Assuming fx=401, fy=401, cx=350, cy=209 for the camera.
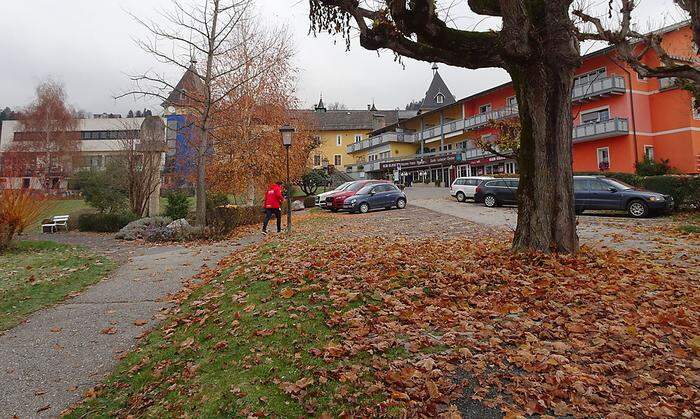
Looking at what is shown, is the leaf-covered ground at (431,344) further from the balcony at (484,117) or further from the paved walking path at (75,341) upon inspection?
the balcony at (484,117)

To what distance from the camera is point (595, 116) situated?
108 ft

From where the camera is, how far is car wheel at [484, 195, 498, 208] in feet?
75.7

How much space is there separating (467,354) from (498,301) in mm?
1657

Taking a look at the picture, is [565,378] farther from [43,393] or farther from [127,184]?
[127,184]

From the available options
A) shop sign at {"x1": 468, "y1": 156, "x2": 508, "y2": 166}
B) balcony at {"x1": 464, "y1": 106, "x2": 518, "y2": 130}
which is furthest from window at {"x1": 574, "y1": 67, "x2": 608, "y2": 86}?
shop sign at {"x1": 468, "y1": 156, "x2": 508, "y2": 166}

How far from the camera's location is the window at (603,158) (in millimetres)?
31750

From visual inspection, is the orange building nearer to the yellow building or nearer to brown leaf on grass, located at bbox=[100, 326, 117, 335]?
brown leaf on grass, located at bbox=[100, 326, 117, 335]

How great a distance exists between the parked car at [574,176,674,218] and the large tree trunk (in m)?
12.6

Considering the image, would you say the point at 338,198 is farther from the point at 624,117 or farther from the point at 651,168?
the point at 624,117

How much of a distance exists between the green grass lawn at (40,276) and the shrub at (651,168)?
3227 centimetres

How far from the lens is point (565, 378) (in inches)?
129

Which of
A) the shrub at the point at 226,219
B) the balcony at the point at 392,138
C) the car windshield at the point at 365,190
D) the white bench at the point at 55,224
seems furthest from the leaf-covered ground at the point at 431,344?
the balcony at the point at 392,138

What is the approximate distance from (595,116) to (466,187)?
604 inches

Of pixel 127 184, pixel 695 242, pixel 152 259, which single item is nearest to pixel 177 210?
pixel 127 184
